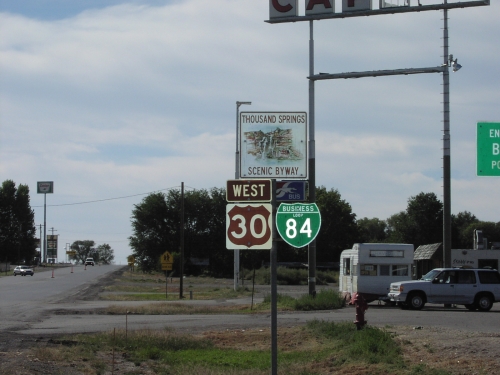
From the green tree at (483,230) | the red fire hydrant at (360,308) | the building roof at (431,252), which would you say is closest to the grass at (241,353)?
the red fire hydrant at (360,308)

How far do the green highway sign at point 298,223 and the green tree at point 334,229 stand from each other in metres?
82.8

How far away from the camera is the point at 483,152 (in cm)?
1573

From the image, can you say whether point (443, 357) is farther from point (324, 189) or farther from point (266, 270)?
point (324, 189)

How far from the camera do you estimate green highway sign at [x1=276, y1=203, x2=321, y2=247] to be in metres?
8.36

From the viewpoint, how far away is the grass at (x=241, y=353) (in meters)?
13.7

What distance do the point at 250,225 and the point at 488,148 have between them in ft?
30.3

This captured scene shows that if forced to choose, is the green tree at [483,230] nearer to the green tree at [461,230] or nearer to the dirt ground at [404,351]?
the green tree at [461,230]

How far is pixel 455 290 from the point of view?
2895 cm

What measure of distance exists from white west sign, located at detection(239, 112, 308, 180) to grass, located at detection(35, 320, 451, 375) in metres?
5.68

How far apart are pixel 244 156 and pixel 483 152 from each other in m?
8.85

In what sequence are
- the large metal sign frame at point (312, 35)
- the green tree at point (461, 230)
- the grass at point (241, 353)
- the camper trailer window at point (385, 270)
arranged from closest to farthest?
1. the grass at point (241, 353)
2. the large metal sign frame at point (312, 35)
3. the camper trailer window at point (385, 270)
4. the green tree at point (461, 230)

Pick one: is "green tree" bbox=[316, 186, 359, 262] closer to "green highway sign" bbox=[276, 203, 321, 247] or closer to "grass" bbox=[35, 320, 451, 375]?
"grass" bbox=[35, 320, 451, 375]

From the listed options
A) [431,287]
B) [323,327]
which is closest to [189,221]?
[431,287]

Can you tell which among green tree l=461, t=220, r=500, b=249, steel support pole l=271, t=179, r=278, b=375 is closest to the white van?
steel support pole l=271, t=179, r=278, b=375
